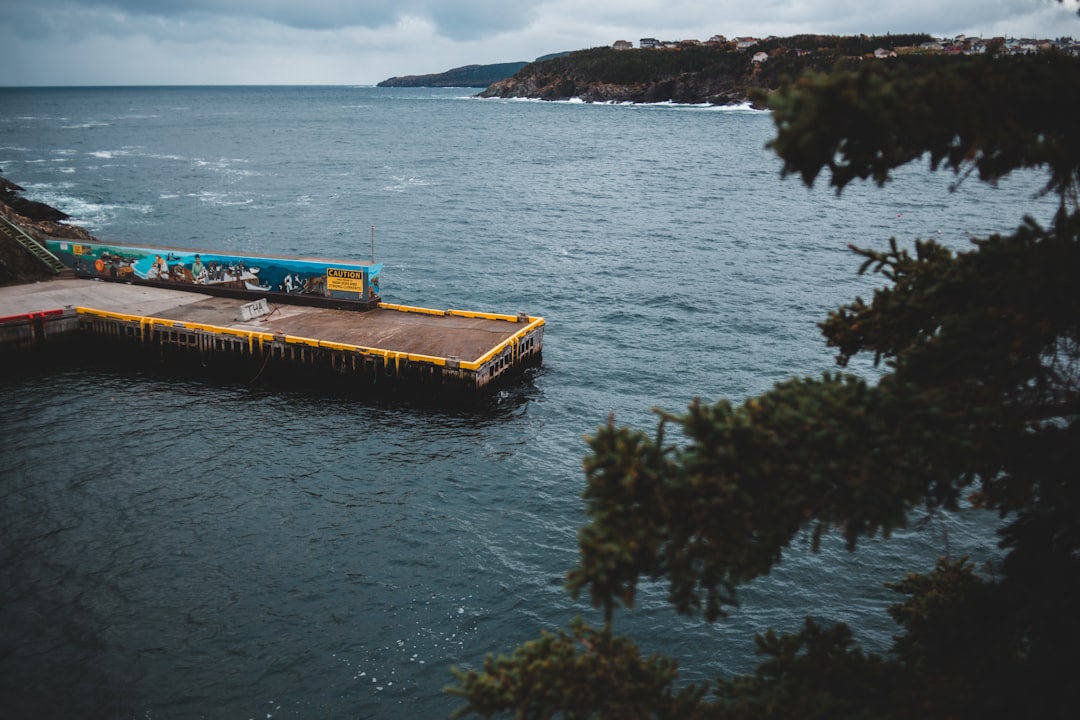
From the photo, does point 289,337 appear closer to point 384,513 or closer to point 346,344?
point 346,344

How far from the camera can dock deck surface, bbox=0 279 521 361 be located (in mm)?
44247

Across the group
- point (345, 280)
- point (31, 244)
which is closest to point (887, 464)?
point (345, 280)

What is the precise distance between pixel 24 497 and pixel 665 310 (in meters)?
40.9

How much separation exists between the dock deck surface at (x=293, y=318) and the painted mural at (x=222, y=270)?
1.11 metres

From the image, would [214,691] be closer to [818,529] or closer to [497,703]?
[497,703]

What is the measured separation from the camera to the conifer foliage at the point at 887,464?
1130 centimetres

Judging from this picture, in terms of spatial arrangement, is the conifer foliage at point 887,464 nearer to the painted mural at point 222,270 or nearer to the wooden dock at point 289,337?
the wooden dock at point 289,337

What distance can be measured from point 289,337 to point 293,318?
4826mm

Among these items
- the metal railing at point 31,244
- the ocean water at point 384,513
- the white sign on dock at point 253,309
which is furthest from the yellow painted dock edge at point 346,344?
the metal railing at point 31,244

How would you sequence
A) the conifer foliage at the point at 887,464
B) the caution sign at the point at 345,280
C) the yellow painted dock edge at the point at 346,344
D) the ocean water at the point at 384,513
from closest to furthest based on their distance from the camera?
the conifer foliage at the point at 887,464
the ocean water at the point at 384,513
the yellow painted dock edge at the point at 346,344
the caution sign at the point at 345,280

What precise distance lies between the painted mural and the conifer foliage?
40363 mm

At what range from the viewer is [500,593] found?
26.6 m

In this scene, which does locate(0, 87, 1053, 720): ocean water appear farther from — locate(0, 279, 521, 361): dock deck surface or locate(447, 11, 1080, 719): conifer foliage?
locate(447, 11, 1080, 719): conifer foliage

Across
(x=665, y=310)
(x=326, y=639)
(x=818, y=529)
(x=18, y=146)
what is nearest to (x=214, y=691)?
(x=326, y=639)
